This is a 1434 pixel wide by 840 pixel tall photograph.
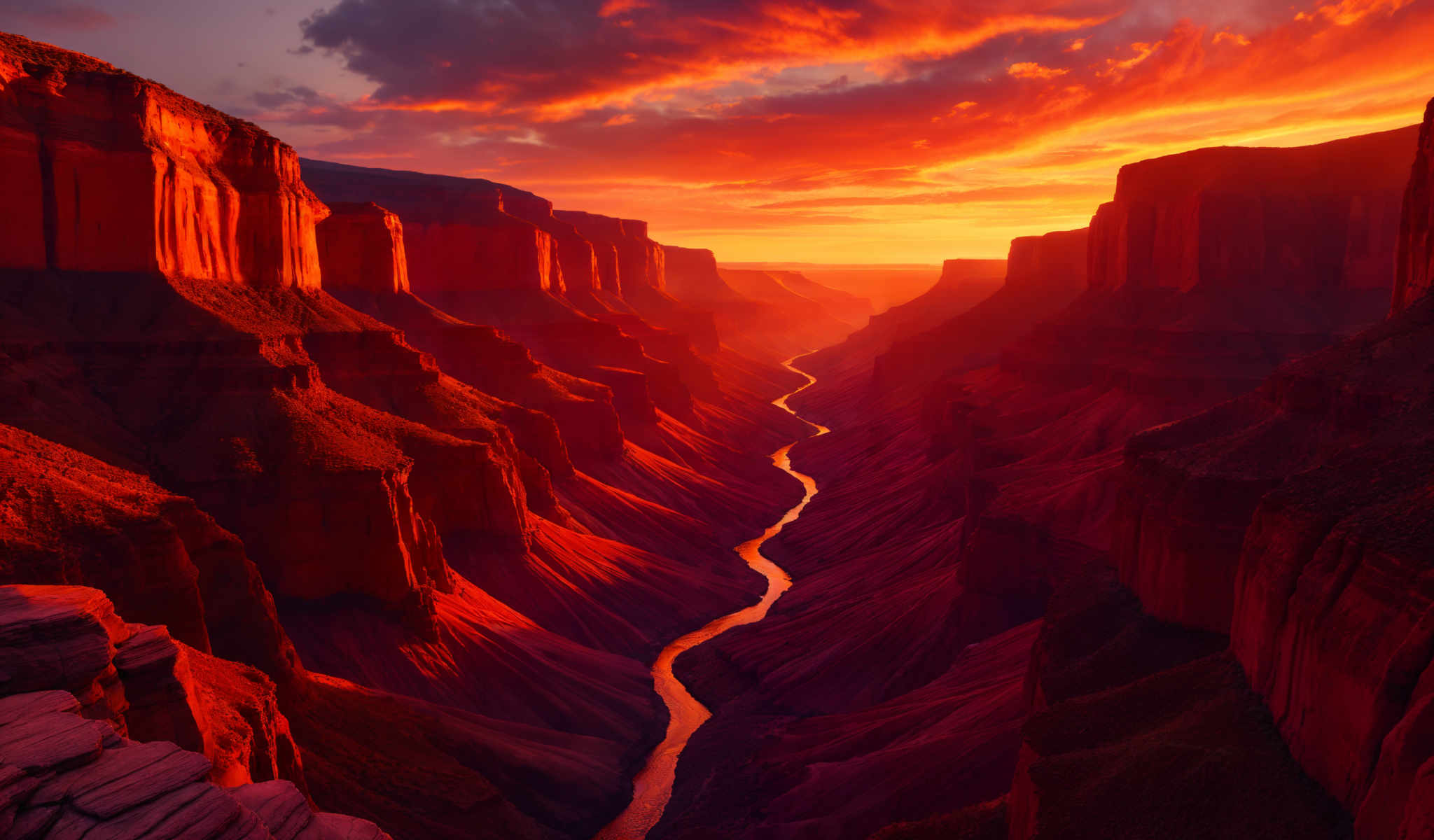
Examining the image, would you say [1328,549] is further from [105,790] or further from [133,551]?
[133,551]

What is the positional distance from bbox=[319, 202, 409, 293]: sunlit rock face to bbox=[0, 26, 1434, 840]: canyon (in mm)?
309

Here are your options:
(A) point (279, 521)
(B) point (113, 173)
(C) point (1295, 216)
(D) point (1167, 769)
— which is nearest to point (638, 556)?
(A) point (279, 521)

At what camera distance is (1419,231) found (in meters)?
31.1

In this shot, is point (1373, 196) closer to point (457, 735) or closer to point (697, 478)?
point (697, 478)

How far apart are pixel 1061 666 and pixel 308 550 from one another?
2776cm

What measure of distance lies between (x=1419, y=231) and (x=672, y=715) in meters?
34.7

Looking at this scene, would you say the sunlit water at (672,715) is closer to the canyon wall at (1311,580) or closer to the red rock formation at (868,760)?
the red rock formation at (868,760)

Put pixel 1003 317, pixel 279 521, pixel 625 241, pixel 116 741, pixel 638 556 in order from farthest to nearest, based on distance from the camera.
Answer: pixel 625 241 < pixel 1003 317 < pixel 638 556 < pixel 279 521 < pixel 116 741

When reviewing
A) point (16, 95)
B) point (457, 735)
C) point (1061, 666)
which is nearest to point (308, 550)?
point (457, 735)

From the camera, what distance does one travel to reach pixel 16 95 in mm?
38406

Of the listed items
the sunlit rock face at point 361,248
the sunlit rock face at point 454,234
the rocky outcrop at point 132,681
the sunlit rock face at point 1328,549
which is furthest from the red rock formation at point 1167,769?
the sunlit rock face at point 454,234

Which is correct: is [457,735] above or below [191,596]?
below

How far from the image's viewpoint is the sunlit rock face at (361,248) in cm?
7438

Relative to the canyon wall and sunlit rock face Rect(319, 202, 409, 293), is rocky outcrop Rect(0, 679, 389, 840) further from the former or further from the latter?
sunlit rock face Rect(319, 202, 409, 293)
